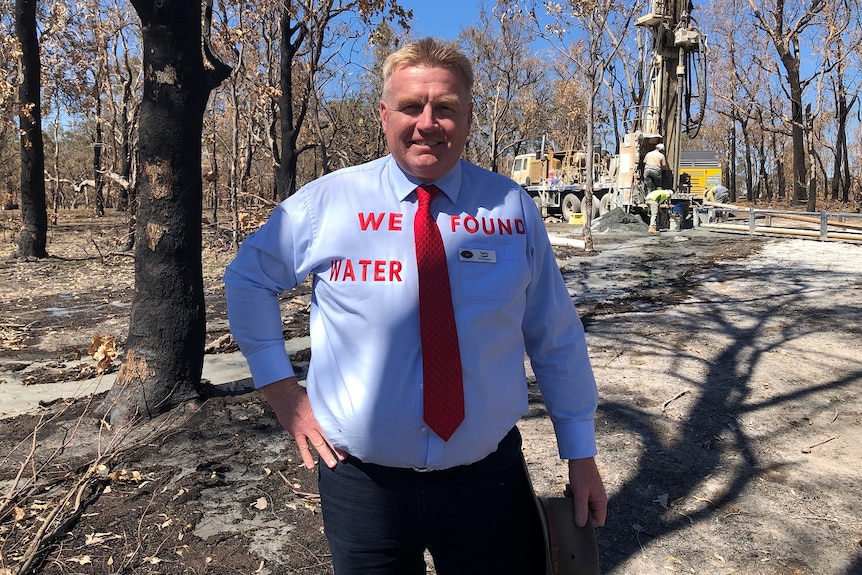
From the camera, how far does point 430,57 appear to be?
5.28 ft

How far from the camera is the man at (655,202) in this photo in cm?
1805

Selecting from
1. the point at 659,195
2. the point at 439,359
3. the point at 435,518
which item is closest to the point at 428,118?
the point at 439,359

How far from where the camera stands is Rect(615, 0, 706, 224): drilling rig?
59.0ft

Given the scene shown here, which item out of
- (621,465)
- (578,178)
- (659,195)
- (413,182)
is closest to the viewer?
(413,182)

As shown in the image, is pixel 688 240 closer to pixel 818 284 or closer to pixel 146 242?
pixel 818 284

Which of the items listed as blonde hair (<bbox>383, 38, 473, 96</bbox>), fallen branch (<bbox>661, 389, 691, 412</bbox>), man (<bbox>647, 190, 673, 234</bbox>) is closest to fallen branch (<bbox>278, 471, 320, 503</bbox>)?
blonde hair (<bbox>383, 38, 473, 96</bbox>)

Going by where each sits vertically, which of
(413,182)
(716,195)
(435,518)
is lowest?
(435,518)

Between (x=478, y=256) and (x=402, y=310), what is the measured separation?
236mm

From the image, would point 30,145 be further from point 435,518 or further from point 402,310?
point 435,518

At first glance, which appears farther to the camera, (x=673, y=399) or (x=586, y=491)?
(x=673, y=399)

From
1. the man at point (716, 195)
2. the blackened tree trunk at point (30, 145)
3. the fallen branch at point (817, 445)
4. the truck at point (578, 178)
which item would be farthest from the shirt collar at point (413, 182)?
the man at point (716, 195)

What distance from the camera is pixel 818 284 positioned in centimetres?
885

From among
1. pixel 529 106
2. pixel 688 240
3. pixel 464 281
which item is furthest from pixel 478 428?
pixel 529 106

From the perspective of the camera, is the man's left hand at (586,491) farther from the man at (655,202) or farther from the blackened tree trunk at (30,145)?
the man at (655,202)
